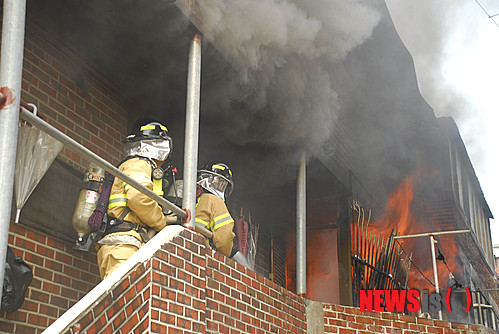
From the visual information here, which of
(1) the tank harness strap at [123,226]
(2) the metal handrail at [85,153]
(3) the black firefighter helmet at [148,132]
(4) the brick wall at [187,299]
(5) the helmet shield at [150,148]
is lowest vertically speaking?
(4) the brick wall at [187,299]

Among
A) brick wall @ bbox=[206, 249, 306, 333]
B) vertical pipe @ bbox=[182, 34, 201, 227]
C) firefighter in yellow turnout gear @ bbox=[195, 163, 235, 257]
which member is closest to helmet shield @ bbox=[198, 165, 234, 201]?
firefighter in yellow turnout gear @ bbox=[195, 163, 235, 257]

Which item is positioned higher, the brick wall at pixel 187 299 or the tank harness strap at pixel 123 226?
the tank harness strap at pixel 123 226

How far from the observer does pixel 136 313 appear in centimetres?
372

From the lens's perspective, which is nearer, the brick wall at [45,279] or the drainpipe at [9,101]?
the drainpipe at [9,101]

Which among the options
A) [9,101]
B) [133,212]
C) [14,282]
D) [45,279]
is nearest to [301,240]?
[133,212]

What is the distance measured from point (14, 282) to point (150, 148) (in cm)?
135

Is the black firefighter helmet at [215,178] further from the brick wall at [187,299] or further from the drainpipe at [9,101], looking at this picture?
the drainpipe at [9,101]

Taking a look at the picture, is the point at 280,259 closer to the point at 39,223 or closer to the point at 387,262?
the point at 387,262

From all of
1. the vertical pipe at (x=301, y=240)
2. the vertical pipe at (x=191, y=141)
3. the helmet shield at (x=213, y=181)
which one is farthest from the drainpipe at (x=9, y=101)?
the vertical pipe at (x=301, y=240)

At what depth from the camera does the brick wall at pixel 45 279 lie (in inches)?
166

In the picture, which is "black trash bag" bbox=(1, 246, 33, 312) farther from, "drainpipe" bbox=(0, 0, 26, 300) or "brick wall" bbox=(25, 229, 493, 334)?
"drainpipe" bbox=(0, 0, 26, 300)

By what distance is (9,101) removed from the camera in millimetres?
3111

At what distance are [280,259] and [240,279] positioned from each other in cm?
391

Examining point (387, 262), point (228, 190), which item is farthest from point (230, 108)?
point (387, 262)
